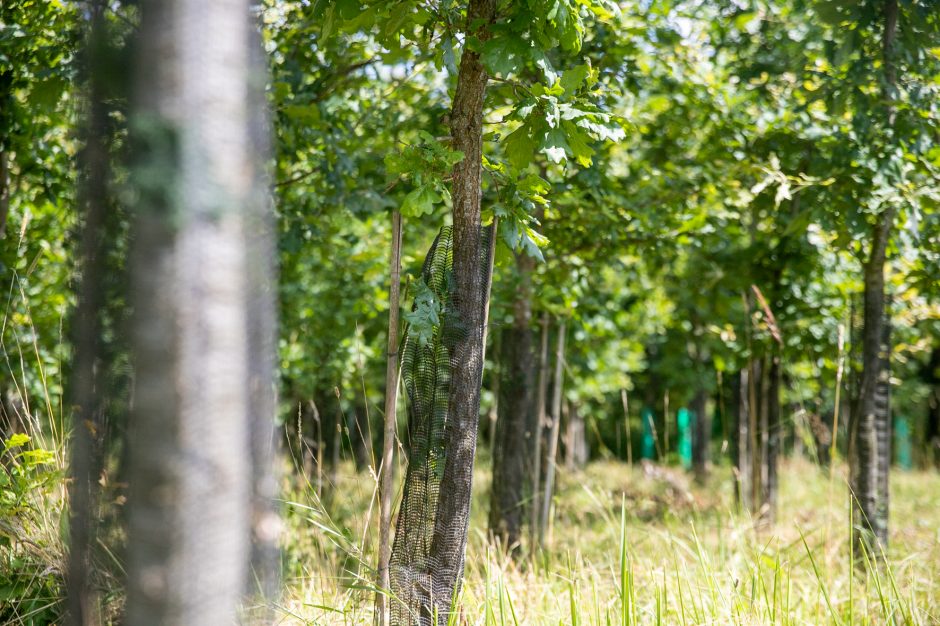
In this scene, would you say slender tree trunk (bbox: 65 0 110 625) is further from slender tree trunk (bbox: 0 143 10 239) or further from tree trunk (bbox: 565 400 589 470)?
tree trunk (bbox: 565 400 589 470)

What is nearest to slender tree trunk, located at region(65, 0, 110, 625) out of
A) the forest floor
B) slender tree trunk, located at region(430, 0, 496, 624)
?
the forest floor

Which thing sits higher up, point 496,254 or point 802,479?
point 496,254

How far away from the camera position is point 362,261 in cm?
633

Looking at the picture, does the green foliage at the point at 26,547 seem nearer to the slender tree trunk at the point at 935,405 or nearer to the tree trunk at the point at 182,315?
the tree trunk at the point at 182,315

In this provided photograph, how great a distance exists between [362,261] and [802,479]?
7.23 m

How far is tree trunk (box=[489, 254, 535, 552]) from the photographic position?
16.4ft

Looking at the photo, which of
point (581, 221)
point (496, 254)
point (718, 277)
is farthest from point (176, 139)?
point (718, 277)

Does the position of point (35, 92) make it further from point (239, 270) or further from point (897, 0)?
point (897, 0)

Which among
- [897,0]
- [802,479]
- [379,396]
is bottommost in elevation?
[802,479]

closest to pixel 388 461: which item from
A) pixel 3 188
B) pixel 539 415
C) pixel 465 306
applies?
pixel 465 306

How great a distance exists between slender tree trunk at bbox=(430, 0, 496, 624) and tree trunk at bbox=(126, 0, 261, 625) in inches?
52.3

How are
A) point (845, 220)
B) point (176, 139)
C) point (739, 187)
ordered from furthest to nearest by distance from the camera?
point (739, 187) → point (845, 220) → point (176, 139)

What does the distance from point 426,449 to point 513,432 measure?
263 cm

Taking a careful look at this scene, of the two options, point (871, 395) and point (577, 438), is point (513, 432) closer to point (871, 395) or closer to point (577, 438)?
point (871, 395)
